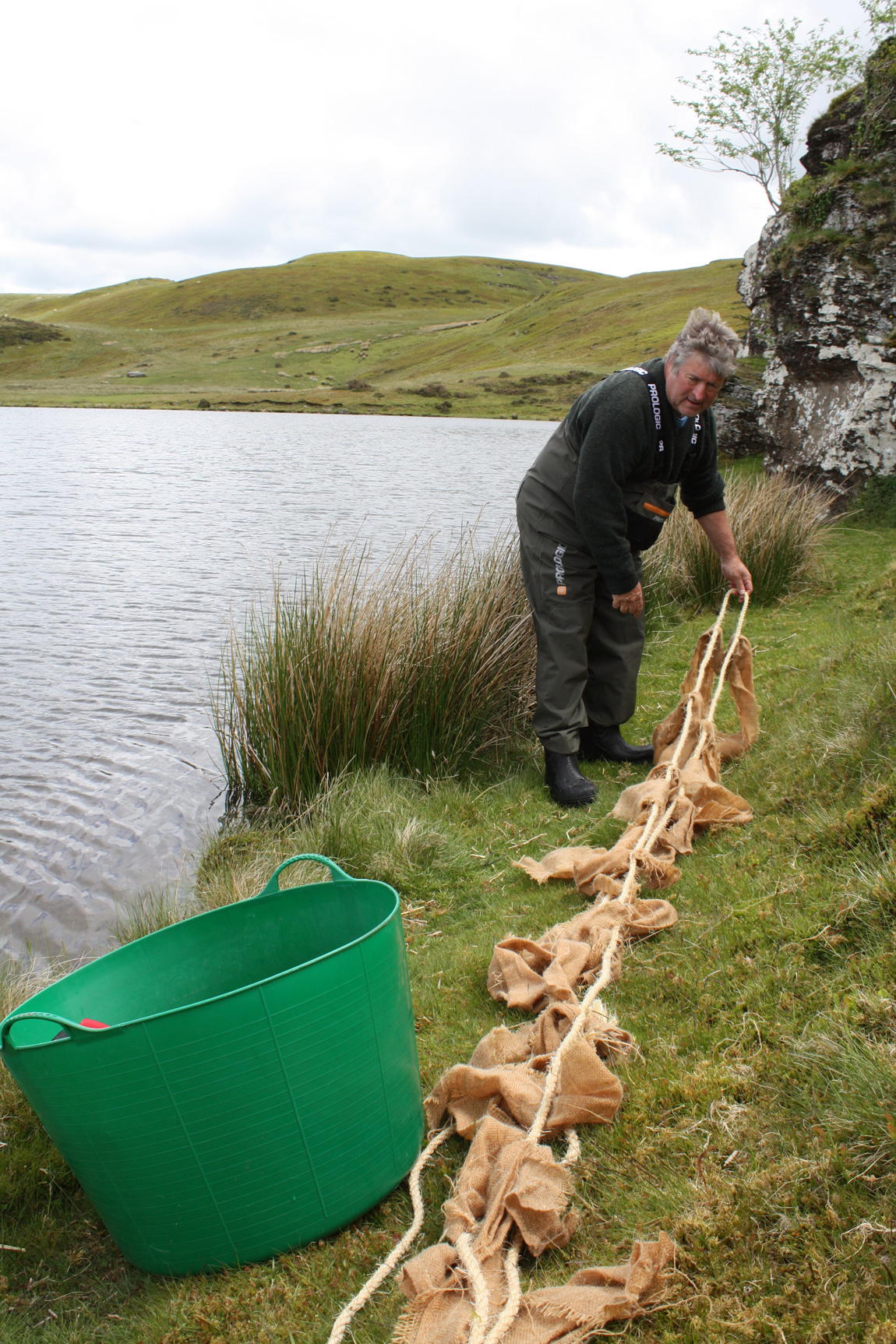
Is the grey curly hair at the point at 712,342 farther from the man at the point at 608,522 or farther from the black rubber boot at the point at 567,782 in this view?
the black rubber boot at the point at 567,782

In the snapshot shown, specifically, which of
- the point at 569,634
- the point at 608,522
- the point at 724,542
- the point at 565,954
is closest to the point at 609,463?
the point at 608,522

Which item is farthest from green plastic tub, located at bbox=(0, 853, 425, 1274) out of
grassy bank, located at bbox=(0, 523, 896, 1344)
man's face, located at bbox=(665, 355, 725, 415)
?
man's face, located at bbox=(665, 355, 725, 415)

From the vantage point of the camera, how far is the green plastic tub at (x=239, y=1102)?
1880 millimetres

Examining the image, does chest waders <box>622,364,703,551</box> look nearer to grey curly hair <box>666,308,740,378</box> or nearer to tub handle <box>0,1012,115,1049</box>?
grey curly hair <box>666,308,740,378</box>

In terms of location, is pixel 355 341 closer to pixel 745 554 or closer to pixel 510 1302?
pixel 745 554

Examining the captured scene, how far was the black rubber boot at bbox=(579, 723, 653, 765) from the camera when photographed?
5.19m

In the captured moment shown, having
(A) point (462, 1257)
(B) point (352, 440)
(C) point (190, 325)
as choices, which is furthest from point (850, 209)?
(C) point (190, 325)

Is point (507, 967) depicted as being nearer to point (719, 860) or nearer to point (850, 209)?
point (719, 860)

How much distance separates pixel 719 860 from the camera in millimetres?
3342

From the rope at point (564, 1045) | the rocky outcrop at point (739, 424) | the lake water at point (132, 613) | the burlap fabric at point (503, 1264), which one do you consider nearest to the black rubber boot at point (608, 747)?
the lake water at point (132, 613)

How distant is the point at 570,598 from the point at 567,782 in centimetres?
96

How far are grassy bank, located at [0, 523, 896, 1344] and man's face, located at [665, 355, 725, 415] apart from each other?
1379 millimetres

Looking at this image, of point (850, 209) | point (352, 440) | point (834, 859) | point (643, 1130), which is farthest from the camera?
point (352, 440)

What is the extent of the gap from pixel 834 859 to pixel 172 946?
1979 millimetres
